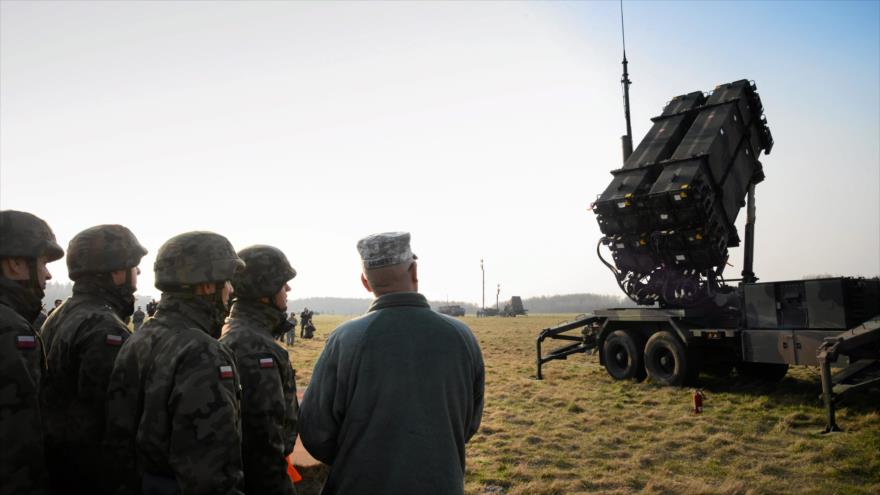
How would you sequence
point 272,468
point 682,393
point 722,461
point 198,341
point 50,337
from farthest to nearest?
1. point 682,393
2. point 722,461
3. point 50,337
4. point 272,468
5. point 198,341

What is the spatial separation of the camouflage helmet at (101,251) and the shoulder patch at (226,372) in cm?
148

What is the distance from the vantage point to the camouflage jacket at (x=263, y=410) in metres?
2.82

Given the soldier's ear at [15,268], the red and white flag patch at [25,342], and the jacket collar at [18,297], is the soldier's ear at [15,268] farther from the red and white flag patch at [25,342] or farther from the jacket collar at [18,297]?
the red and white flag patch at [25,342]

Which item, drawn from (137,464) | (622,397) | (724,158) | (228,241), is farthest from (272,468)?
(724,158)

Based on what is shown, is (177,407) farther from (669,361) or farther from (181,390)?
(669,361)

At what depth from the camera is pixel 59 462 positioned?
2.99 meters

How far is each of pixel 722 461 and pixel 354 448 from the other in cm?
579

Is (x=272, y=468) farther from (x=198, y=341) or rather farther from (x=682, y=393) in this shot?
(x=682, y=393)

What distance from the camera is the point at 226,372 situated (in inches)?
93.7

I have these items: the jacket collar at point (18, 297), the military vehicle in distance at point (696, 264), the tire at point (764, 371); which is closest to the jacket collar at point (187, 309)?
the jacket collar at point (18, 297)

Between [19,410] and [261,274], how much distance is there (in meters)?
1.25

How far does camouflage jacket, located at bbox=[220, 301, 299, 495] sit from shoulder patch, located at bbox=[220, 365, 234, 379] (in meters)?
0.51

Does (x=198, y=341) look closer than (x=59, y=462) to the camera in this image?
Yes

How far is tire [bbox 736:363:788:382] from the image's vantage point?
11.1 m
